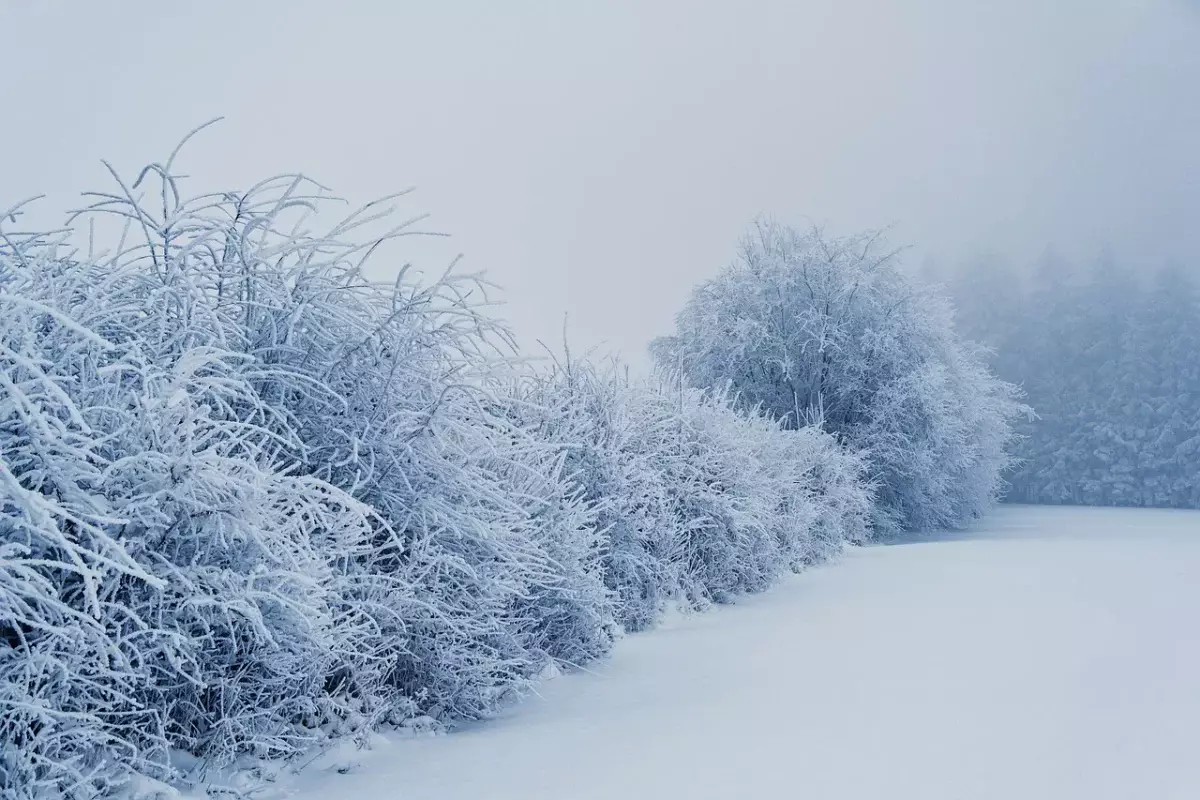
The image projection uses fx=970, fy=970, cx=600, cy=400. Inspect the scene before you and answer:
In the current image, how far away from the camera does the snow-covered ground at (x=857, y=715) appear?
3557 mm

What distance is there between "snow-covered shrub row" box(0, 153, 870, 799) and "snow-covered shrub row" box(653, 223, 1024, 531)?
14016mm

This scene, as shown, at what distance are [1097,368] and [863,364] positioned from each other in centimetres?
1818

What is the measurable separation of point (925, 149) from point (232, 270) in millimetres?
75713

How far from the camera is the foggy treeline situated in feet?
105

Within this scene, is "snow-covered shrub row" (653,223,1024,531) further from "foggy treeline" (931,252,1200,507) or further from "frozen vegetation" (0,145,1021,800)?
"frozen vegetation" (0,145,1021,800)

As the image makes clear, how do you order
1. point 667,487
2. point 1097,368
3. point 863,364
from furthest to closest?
1. point 1097,368
2. point 863,364
3. point 667,487

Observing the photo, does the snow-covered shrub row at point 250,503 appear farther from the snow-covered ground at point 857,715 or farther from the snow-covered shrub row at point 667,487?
the snow-covered shrub row at point 667,487

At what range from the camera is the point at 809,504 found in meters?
11.2

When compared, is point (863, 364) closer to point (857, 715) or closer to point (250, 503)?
point (857, 715)

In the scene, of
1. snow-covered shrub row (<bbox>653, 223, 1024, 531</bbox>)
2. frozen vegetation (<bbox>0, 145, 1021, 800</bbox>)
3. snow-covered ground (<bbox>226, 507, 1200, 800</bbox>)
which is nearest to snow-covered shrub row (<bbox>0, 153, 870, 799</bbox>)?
frozen vegetation (<bbox>0, 145, 1021, 800</bbox>)

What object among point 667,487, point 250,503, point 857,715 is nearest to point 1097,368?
point 667,487

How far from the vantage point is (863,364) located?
777 inches

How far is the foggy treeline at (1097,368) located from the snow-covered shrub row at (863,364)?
1197cm

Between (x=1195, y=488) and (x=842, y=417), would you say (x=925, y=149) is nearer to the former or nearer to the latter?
(x=1195, y=488)
